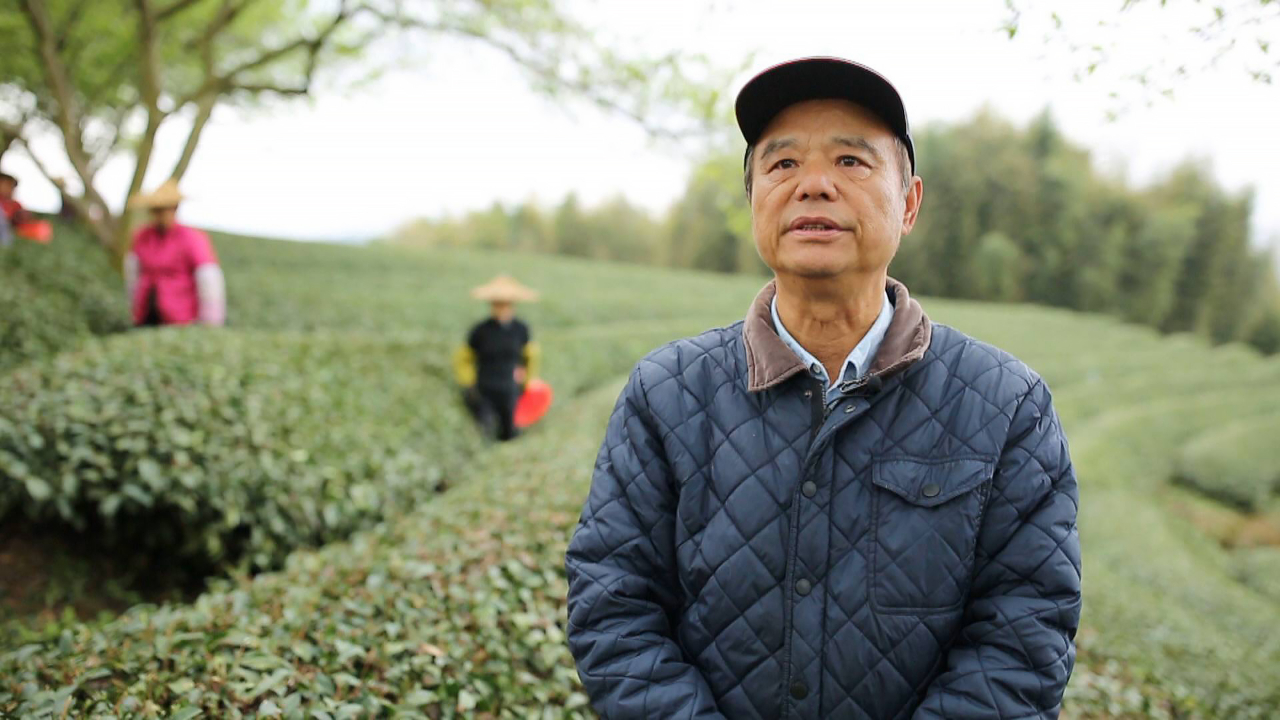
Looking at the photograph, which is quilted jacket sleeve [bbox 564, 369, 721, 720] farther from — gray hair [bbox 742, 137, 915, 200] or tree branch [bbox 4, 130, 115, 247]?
tree branch [bbox 4, 130, 115, 247]

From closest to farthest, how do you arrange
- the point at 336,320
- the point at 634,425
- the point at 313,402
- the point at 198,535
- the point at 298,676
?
the point at 634,425
the point at 298,676
the point at 198,535
the point at 313,402
the point at 336,320

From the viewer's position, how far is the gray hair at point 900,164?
4.84ft

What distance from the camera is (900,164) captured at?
58.5 inches

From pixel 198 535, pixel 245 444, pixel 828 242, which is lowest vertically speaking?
pixel 198 535

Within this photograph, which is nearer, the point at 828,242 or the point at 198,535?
the point at 828,242

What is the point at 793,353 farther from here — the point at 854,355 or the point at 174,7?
the point at 174,7

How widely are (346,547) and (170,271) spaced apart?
3.27 metres

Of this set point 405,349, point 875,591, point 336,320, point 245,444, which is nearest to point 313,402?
point 245,444

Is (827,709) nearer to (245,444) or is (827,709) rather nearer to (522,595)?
(522,595)

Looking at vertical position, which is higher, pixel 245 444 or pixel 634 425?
pixel 634 425

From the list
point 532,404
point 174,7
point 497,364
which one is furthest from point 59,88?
point 532,404

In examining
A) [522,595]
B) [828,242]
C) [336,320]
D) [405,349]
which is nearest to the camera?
[828,242]

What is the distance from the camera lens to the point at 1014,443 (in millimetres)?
1485

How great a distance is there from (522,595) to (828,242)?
249 cm
